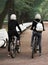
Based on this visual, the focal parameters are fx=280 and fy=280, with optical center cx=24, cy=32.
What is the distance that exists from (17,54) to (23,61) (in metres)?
1.93

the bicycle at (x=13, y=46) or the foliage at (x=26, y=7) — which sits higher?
the bicycle at (x=13, y=46)

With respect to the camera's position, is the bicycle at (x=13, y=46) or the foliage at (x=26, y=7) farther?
the foliage at (x=26, y=7)

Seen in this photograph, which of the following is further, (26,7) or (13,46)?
(26,7)

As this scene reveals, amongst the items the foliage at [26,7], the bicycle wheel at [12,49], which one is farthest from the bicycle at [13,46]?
the foliage at [26,7]

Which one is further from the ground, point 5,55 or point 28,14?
point 5,55

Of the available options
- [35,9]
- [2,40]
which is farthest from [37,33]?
[35,9]

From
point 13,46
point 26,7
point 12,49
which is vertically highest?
point 13,46

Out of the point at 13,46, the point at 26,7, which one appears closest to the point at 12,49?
the point at 13,46

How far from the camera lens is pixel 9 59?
12508 mm

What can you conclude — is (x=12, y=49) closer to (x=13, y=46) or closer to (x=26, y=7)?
(x=13, y=46)

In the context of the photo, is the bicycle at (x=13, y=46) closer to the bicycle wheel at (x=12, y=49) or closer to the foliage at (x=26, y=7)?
the bicycle wheel at (x=12, y=49)

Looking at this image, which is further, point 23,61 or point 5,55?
point 5,55

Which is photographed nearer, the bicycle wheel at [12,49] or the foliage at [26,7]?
the bicycle wheel at [12,49]

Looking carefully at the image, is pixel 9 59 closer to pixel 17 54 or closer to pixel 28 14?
pixel 17 54
